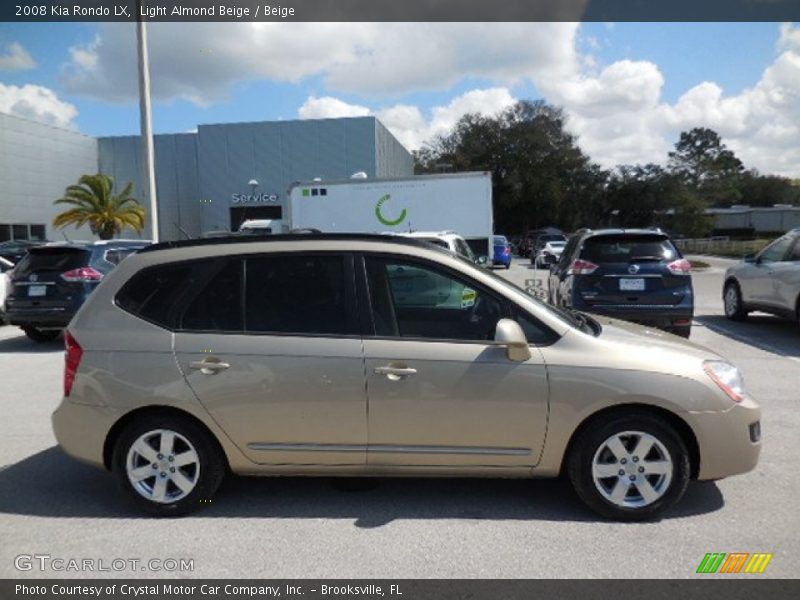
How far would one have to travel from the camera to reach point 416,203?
17.3 metres

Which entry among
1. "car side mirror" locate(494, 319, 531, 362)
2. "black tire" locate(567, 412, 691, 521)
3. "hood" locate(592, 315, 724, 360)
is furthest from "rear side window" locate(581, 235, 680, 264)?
"car side mirror" locate(494, 319, 531, 362)

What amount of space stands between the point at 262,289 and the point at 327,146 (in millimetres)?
36597

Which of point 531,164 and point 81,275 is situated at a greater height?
point 531,164

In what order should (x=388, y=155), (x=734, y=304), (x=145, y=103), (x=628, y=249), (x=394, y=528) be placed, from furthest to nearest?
(x=388, y=155) → (x=145, y=103) → (x=734, y=304) → (x=628, y=249) → (x=394, y=528)

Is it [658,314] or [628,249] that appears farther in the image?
[628,249]

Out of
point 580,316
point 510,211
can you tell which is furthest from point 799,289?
point 510,211

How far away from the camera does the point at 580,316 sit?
4695mm

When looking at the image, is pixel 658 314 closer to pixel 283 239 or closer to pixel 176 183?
pixel 283 239

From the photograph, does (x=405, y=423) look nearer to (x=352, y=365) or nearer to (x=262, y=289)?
(x=352, y=365)

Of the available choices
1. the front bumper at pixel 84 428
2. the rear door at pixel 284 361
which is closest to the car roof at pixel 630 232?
the rear door at pixel 284 361

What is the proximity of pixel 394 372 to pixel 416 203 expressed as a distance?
13.9 metres
